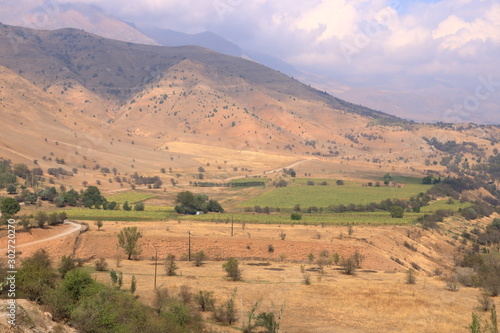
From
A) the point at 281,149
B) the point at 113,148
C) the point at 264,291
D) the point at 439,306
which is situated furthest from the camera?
Result: the point at 281,149

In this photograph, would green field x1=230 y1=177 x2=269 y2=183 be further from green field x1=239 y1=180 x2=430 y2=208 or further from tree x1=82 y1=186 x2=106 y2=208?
tree x1=82 y1=186 x2=106 y2=208

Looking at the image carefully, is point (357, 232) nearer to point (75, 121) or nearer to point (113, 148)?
point (113, 148)

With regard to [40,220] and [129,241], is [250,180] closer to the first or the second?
[40,220]

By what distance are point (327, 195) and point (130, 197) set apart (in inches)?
1818

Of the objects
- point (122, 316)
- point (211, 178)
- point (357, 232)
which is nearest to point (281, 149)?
point (211, 178)

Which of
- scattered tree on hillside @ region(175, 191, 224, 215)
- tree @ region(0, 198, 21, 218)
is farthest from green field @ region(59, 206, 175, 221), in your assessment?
tree @ region(0, 198, 21, 218)

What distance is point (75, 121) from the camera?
17488 cm

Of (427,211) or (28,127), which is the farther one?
(28,127)

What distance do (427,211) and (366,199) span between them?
15.4 m

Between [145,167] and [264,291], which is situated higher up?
[145,167]

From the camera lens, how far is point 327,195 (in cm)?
10794

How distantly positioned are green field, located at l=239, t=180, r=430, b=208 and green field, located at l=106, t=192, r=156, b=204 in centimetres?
2166

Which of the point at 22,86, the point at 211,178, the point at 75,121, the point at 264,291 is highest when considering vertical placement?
the point at 22,86

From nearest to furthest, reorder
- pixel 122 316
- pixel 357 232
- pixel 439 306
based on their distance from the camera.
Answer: pixel 122 316
pixel 439 306
pixel 357 232
